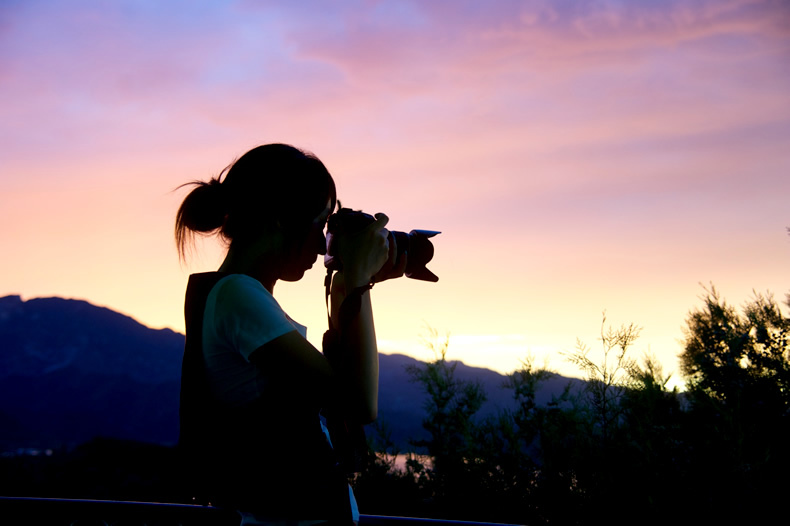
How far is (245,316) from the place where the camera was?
1.00m

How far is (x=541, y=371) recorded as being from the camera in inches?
140

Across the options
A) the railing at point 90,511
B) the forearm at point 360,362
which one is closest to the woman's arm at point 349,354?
the forearm at point 360,362

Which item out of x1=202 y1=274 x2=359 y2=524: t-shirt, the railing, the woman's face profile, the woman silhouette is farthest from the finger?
the railing

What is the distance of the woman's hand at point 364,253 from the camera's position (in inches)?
50.8

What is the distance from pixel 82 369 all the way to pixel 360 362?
3618cm

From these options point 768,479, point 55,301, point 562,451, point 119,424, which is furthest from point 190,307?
point 55,301

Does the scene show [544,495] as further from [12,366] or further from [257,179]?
[12,366]

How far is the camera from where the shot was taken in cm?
136

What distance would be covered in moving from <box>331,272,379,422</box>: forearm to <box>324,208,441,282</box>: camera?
17 cm

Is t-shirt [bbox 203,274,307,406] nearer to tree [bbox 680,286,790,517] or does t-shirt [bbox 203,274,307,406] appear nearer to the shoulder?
the shoulder

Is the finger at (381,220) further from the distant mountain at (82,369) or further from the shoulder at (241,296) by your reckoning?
the distant mountain at (82,369)

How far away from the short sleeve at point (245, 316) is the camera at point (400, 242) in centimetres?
36

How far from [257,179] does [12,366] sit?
35.1 meters

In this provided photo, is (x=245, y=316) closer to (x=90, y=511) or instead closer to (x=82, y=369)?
(x=90, y=511)
